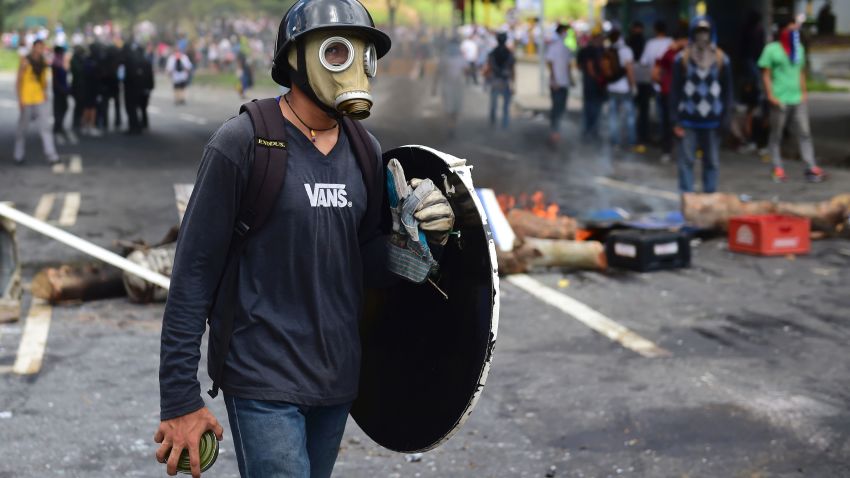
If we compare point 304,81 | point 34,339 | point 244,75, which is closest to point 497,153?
point 34,339

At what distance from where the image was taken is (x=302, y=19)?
3270 mm

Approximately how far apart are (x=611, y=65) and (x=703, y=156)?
21.8 ft

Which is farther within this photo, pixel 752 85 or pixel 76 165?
pixel 76 165

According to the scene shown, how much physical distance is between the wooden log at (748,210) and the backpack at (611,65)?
8017mm

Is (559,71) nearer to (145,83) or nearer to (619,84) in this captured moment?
(619,84)

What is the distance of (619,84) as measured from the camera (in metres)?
20.0

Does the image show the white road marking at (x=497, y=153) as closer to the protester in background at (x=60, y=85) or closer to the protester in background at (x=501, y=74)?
the protester in background at (x=501, y=74)

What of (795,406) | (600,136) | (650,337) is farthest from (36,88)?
(795,406)

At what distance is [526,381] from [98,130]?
2094 cm

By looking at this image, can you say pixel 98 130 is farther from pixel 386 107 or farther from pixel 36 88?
pixel 36 88

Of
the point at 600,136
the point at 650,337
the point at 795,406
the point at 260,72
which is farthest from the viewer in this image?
the point at 260,72

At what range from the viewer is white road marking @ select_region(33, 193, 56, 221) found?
1393cm

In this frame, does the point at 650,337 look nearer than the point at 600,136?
Yes

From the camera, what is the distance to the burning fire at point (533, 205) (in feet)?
36.7
